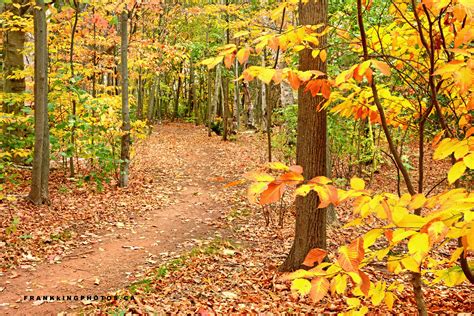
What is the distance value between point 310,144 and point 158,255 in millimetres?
3260

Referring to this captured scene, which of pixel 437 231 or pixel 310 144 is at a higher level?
pixel 310 144

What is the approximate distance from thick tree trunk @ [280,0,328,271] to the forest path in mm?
1490

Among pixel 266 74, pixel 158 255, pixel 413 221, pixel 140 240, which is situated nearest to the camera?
pixel 413 221

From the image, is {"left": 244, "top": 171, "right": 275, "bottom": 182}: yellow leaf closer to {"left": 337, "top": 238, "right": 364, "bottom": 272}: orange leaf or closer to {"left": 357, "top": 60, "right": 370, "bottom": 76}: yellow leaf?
{"left": 337, "top": 238, "right": 364, "bottom": 272}: orange leaf

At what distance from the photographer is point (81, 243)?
262 inches

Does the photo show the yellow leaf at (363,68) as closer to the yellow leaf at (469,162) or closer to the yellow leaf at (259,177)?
the yellow leaf at (469,162)

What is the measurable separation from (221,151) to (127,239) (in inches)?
446

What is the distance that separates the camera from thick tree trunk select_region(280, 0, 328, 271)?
458 centimetres

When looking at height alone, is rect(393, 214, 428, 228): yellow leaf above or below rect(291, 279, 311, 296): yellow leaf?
above

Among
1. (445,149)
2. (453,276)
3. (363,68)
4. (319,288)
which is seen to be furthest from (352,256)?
(453,276)

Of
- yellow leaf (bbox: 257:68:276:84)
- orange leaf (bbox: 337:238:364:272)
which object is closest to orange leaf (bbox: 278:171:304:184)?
orange leaf (bbox: 337:238:364:272)

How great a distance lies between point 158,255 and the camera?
634 centimetres

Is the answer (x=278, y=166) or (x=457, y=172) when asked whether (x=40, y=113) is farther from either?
(x=457, y=172)

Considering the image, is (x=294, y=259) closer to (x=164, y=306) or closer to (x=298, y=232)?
(x=298, y=232)
